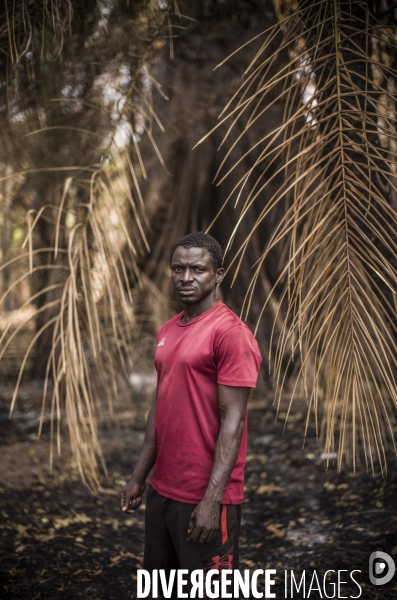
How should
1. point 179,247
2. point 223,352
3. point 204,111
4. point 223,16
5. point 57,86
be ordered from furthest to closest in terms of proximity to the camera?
point 204,111
point 223,16
point 57,86
point 179,247
point 223,352

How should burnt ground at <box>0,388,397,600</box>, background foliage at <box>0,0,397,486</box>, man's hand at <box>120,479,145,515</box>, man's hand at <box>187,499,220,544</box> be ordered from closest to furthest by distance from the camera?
man's hand at <box>187,499,220,544</box>
background foliage at <box>0,0,397,486</box>
man's hand at <box>120,479,145,515</box>
burnt ground at <box>0,388,397,600</box>

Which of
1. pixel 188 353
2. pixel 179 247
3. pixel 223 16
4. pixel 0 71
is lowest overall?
pixel 188 353

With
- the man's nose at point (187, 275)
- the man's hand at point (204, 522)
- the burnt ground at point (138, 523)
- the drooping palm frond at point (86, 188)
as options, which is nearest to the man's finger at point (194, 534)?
the man's hand at point (204, 522)

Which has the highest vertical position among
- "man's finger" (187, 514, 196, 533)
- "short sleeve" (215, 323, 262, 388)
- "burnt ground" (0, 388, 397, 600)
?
"short sleeve" (215, 323, 262, 388)

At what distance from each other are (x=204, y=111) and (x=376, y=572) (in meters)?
3.72

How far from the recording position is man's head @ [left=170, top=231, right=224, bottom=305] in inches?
69.8

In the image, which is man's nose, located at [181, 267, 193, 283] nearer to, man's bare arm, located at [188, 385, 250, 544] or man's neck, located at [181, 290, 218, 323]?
man's neck, located at [181, 290, 218, 323]

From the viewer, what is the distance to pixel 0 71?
261 cm

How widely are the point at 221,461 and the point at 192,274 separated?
1.88 ft

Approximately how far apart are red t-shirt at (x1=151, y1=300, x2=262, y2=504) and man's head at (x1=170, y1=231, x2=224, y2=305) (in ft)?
0.22

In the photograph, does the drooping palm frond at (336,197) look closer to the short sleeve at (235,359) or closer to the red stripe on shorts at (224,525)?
the short sleeve at (235,359)

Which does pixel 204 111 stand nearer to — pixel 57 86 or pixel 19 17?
pixel 57 86

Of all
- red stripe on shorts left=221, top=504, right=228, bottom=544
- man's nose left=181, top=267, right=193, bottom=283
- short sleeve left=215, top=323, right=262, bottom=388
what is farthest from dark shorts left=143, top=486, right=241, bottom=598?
man's nose left=181, top=267, right=193, bottom=283

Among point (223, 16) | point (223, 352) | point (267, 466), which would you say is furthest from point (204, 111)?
point (223, 352)
